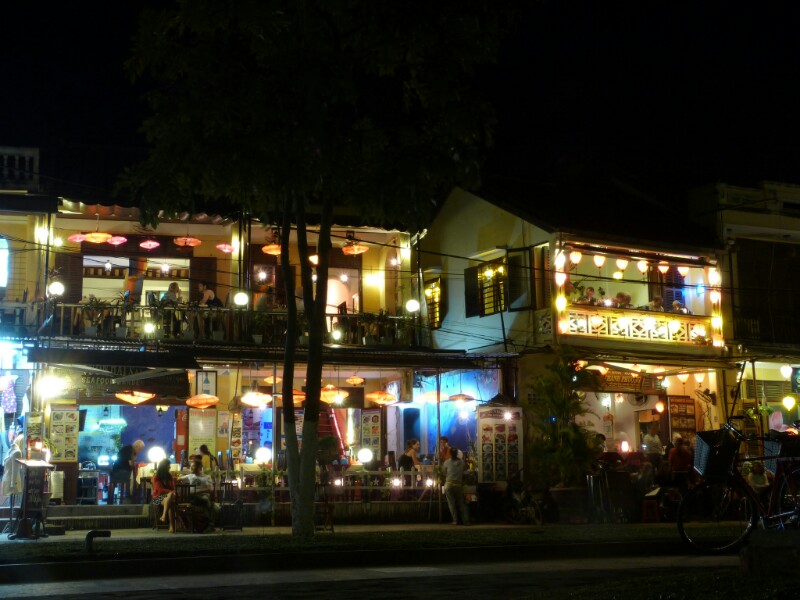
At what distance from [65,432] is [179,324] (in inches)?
145

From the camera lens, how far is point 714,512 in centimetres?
1198

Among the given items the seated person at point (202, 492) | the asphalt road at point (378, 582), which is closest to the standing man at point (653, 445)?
the seated person at point (202, 492)

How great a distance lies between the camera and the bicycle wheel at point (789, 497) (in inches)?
431

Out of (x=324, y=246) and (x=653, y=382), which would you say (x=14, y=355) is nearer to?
(x=324, y=246)

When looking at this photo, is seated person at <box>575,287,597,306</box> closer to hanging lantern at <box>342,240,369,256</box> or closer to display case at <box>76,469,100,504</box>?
hanging lantern at <box>342,240,369,256</box>

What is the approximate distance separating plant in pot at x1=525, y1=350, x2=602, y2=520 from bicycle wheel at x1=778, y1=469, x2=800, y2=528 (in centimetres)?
1127

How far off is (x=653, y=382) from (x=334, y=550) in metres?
15.2

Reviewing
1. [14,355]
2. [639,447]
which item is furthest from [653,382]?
[14,355]

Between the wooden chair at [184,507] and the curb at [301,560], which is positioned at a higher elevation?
the wooden chair at [184,507]

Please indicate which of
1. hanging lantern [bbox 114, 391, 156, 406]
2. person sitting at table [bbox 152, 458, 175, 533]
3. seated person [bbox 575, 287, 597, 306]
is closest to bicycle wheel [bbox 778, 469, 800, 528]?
person sitting at table [bbox 152, 458, 175, 533]

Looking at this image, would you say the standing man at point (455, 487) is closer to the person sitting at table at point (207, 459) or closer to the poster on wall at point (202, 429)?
the person sitting at table at point (207, 459)

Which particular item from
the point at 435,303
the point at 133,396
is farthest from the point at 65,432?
the point at 435,303

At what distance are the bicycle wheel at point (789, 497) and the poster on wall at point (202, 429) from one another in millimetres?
17502

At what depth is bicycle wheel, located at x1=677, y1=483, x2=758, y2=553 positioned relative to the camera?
11.9 m
